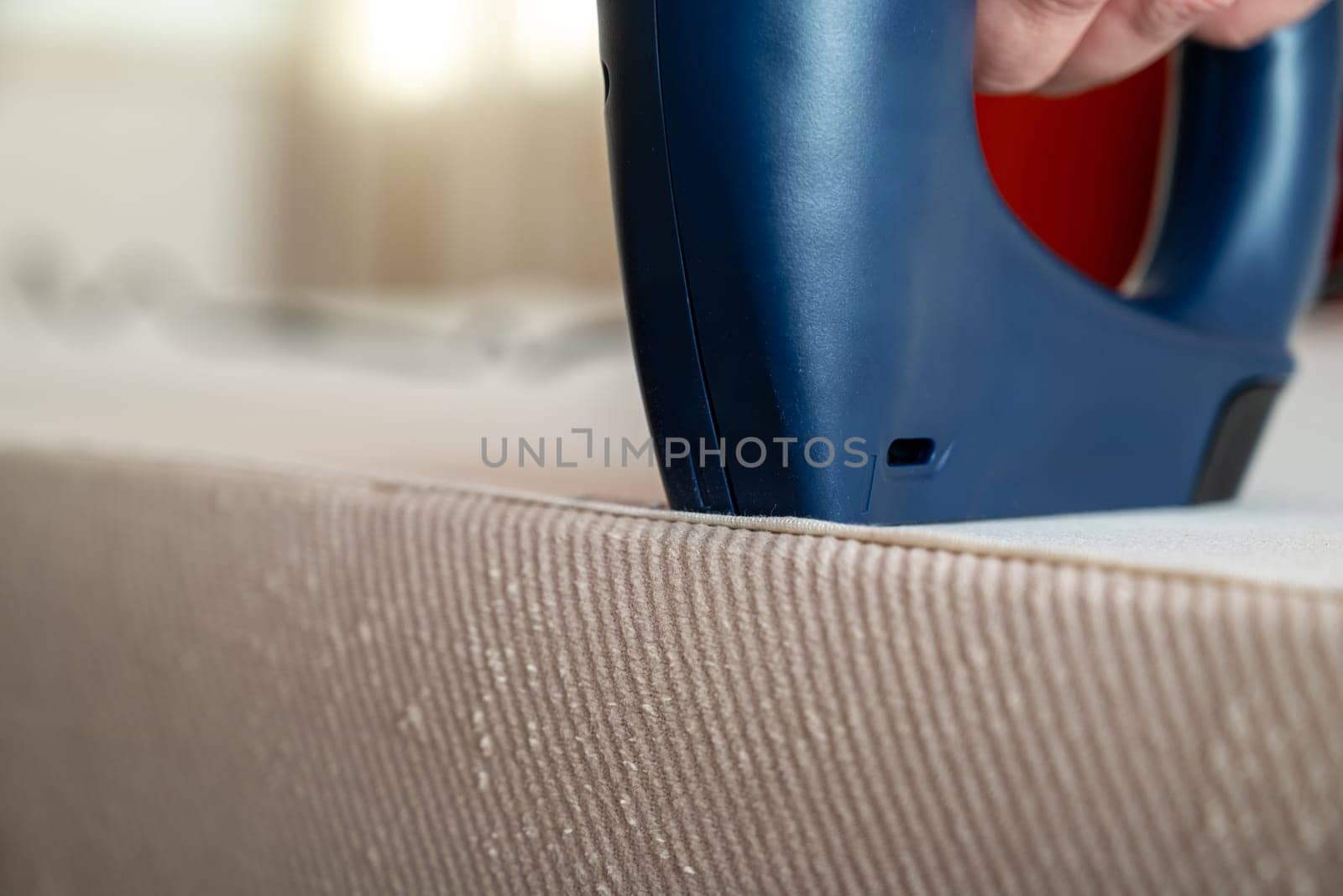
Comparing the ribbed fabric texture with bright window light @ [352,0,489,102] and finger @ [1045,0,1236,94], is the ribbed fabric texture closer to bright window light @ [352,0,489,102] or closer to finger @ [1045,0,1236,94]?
finger @ [1045,0,1236,94]

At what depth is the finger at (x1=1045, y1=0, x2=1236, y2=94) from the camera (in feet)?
1.03

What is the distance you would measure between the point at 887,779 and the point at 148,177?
2014 mm

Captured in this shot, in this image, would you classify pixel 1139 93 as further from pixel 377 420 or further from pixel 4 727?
pixel 4 727

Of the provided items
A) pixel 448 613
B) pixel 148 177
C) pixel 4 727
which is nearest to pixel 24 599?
pixel 4 727

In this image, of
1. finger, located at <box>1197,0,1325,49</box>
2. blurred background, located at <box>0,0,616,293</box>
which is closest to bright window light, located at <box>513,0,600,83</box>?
blurred background, located at <box>0,0,616,293</box>

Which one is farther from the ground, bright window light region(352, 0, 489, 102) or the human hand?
the human hand

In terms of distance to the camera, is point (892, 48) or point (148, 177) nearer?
point (892, 48)

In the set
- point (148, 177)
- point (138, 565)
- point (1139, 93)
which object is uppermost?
point (1139, 93)

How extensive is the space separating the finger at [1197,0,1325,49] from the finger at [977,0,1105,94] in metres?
0.08

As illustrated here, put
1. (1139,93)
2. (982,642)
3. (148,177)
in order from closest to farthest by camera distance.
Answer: (982,642) → (1139,93) → (148,177)

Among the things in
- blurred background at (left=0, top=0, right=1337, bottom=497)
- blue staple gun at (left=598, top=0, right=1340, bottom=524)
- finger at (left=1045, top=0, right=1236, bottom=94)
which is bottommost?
blurred background at (left=0, top=0, right=1337, bottom=497)

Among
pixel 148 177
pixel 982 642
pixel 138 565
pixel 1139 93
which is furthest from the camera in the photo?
pixel 148 177

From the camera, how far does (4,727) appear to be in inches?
17.6

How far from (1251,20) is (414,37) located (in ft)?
7.06
